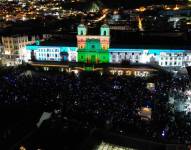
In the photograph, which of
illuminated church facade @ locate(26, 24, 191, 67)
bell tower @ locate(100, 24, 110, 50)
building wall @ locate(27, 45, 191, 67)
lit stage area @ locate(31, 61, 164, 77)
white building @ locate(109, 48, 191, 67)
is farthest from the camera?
bell tower @ locate(100, 24, 110, 50)

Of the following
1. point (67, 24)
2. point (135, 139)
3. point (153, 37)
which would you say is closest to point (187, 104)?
point (135, 139)

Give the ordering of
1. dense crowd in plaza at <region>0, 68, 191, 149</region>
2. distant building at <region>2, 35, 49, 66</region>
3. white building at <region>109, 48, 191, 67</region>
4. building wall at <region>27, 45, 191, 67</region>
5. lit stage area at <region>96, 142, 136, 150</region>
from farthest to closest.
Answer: distant building at <region>2, 35, 49, 66</region> → building wall at <region>27, 45, 191, 67</region> → white building at <region>109, 48, 191, 67</region> → dense crowd in plaza at <region>0, 68, 191, 149</region> → lit stage area at <region>96, 142, 136, 150</region>

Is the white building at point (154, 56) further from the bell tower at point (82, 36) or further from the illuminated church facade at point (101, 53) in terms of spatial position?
the bell tower at point (82, 36)

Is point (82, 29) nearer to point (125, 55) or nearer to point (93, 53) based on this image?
point (93, 53)

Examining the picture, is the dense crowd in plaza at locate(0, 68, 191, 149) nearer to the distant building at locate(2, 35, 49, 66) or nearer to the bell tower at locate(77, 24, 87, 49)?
the bell tower at locate(77, 24, 87, 49)

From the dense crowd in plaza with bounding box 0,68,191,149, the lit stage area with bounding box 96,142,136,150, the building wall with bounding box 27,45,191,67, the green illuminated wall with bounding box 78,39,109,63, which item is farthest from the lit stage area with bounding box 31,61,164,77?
the lit stage area with bounding box 96,142,136,150

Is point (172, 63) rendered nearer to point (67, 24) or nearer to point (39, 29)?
point (39, 29)

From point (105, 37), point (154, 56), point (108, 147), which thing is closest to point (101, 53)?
point (105, 37)

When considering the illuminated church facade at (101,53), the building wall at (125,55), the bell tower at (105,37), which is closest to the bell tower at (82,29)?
the illuminated church facade at (101,53)
